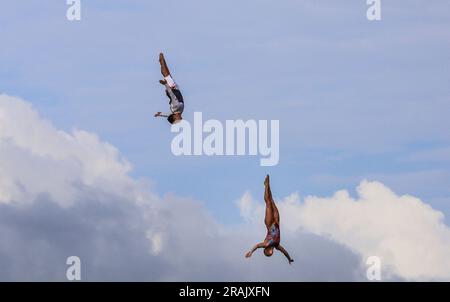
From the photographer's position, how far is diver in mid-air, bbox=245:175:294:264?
75.3 metres

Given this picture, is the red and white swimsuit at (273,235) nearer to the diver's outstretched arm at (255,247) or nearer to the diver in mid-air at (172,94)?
the diver's outstretched arm at (255,247)

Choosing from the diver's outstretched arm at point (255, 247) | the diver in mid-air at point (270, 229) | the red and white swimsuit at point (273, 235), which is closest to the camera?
the diver's outstretched arm at point (255, 247)

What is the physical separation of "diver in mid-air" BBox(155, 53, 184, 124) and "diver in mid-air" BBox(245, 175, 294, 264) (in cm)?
771

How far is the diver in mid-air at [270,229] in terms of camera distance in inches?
2967

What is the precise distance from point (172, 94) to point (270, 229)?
37.3 ft

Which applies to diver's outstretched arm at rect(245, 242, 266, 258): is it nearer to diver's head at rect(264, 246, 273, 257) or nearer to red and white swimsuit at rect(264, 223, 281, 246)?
diver's head at rect(264, 246, 273, 257)

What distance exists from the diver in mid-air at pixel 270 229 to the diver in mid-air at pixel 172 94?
7.71 metres

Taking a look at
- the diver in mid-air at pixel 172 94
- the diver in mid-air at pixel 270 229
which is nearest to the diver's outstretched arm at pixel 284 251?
the diver in mid-air at pixel 270 229

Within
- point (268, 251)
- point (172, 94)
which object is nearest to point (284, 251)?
point (268, 251)

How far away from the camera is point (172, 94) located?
76.9 metres

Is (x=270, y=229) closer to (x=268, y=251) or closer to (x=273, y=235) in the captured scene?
(x=273, y=235)
